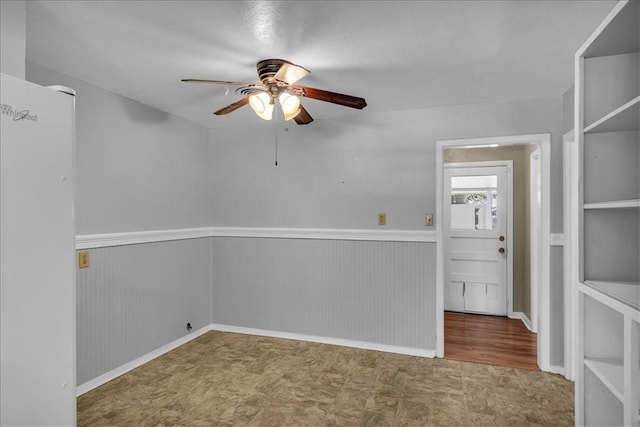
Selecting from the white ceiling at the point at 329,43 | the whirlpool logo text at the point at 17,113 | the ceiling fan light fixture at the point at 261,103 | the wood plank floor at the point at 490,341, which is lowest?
the wood plank floor at the point at 490,341

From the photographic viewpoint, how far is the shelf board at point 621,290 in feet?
4.45

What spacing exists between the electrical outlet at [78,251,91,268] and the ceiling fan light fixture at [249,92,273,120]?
168 cm

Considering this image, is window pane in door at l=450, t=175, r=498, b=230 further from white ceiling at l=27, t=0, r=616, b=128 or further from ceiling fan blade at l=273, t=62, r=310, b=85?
ceiling fan blade at l=273, t=62, r=310, b=85

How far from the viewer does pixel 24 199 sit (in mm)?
1199

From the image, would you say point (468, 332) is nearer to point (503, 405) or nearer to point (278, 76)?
point (503, 405)

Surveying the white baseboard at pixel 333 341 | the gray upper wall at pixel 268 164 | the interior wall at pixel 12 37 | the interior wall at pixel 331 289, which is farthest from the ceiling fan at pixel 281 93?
the white baseboard at pixel 333 341

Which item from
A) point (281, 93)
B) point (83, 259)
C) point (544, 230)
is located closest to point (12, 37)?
point (281, 93)

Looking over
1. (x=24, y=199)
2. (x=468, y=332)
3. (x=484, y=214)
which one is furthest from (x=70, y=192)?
(x=484, y=214)

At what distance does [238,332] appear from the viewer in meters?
4.16

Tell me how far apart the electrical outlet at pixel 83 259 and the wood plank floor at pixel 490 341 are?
312 cm

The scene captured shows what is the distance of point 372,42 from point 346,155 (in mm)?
1673

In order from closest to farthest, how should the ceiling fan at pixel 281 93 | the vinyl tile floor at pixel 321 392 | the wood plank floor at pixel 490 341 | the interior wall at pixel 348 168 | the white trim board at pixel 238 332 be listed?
the ceiling fan at pixel 281 93 → the vinyl tile floor at pixel 321 392 → the white trim board at pixel 238 332 → the interior wall at pixel 348 168 → the wood plank floor at pixel 490 341

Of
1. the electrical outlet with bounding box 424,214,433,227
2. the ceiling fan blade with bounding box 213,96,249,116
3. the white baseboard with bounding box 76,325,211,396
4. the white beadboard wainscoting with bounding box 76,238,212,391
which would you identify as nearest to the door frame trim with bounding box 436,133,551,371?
the electrical outlet with bounding box 424,214,433,227

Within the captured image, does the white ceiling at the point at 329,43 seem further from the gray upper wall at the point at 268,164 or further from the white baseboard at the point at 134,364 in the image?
the white baseboard at the point at 134,364
